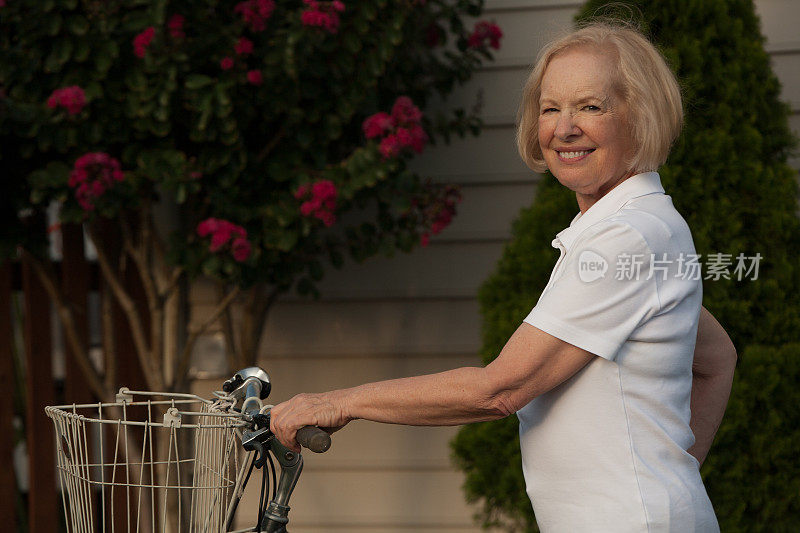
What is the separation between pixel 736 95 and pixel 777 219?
1.46ft

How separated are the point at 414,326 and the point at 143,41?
70.5 inches

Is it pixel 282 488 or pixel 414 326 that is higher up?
pixel 414 326

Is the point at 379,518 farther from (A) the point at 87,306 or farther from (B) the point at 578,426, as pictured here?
(B) the point at 578,426

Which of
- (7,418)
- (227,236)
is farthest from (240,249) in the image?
(7,418)

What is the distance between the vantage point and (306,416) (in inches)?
60.7

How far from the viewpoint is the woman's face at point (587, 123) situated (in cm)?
158

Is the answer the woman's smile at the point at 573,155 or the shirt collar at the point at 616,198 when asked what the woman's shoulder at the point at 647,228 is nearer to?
the shirt collar at the point at 616,198

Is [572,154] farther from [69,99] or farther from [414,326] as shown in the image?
[414,326]

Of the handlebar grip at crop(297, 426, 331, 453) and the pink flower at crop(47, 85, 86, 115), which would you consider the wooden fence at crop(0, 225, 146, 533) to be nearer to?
the pink flower at crop(47, 85, 86, 115)

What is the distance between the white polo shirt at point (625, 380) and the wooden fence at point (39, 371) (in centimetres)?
291

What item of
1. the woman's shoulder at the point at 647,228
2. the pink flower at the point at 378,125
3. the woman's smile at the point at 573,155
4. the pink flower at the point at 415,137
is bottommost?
the woman's shoulder at the point at 647,228

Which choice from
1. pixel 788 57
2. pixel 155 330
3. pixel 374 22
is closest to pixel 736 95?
pixel 788 57

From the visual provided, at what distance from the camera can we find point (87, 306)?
4.01 m

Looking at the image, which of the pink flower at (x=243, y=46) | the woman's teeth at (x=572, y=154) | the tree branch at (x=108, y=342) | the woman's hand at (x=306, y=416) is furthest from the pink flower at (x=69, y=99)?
the woman's teeth at (x=572, y=154)
